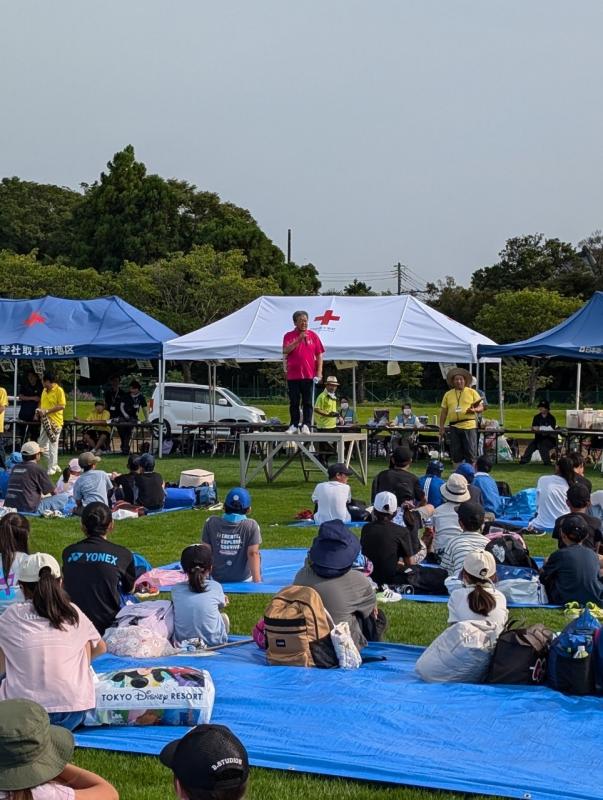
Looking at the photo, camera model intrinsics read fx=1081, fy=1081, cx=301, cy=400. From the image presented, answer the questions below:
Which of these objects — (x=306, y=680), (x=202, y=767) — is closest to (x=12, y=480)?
(x=306, y=680)

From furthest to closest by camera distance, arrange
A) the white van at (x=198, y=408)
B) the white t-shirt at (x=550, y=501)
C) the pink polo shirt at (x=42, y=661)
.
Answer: the white van at (x=198, y=408), the white t-shirt at (x=550, y=501), the pink polo shirt at (x=42, y=661)

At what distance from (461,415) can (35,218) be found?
163ft

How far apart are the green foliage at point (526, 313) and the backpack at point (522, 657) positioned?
4445 centimetres

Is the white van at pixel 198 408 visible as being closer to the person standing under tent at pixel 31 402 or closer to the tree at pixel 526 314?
the person standing under tent at pixel 31 402

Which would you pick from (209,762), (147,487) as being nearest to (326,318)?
(147,487)

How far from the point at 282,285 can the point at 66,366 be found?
12.6 metres

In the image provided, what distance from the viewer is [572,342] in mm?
21312

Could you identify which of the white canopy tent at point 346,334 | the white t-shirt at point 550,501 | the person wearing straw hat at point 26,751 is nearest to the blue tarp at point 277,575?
the white t-shirt at point 550,501

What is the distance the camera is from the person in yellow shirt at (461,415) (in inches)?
643

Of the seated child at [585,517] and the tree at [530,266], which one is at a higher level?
the tree at [530,266]

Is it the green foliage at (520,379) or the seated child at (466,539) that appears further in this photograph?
the green foliage at (520,379)

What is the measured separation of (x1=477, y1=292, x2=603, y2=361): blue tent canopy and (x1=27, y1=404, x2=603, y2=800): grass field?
2.31m

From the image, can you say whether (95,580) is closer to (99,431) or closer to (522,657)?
(522,657)

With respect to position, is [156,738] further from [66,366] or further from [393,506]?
[66,366]
